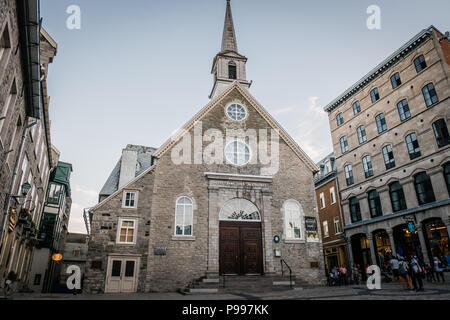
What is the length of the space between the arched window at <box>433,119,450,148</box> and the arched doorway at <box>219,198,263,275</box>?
13.6m

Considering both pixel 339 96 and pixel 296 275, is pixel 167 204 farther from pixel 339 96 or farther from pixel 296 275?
pixel 339 96

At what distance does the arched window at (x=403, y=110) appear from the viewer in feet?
77.3

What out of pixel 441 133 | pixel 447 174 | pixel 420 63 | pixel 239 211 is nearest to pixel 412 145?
pixel 441 133

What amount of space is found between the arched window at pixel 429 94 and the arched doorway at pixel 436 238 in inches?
331

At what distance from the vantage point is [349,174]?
29047 mm

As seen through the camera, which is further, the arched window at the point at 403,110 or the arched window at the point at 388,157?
the arched window at the point at 388,157

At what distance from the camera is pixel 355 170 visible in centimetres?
2814

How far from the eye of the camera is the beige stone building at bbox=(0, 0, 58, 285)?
863cm

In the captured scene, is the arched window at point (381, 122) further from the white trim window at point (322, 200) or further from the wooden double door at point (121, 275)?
the wooden double door at point (121, 275)

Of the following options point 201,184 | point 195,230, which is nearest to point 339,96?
point 201,184

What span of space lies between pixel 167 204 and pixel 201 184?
8.48 feet

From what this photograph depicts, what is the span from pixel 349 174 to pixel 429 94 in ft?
32.6

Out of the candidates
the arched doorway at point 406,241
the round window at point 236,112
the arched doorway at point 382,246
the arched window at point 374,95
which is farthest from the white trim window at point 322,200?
the round window at point 236,112

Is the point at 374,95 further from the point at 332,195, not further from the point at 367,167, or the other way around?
the point at 332,195
